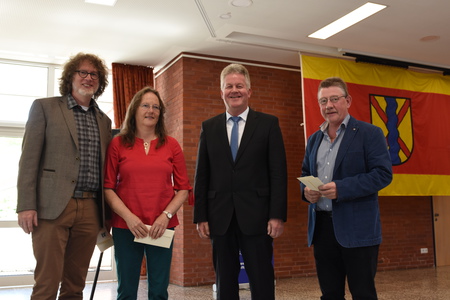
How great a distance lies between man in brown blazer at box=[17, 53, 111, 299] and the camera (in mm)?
2365

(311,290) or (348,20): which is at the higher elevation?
(348,20)

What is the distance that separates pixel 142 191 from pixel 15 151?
4.69 meters

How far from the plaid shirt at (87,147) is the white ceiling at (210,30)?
2.40 metres

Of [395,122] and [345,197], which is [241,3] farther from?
[395,122]

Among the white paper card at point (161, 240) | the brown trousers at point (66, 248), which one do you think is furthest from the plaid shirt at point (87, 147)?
the white paper card at point (161, 240)

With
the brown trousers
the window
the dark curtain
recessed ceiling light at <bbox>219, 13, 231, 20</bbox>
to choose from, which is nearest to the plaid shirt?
the brown trousers

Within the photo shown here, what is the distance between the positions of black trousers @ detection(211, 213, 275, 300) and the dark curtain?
452cm

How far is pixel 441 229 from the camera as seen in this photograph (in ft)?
25.6

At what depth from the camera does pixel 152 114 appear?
265 centimetres

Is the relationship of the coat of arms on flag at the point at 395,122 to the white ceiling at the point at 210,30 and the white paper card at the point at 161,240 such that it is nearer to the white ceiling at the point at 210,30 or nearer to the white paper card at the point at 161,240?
the white ceiling at the point at 210,30

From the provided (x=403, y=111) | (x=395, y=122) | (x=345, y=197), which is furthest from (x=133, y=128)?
(x=403, y=111)

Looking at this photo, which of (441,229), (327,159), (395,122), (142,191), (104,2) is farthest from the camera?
(441,229)

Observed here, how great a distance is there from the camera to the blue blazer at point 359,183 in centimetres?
238

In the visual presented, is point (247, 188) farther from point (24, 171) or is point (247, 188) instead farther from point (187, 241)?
point (187, 241)
